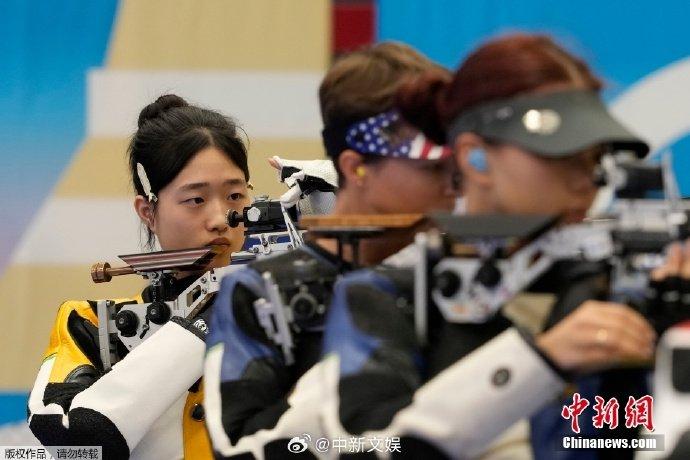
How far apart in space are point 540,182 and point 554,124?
0.06m

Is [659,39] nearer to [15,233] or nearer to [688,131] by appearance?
[688,131]

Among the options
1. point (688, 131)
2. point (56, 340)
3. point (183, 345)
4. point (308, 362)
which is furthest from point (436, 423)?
point (688, 131)

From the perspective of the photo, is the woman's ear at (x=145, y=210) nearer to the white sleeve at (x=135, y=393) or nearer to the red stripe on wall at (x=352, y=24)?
the white sleeve at (x=135, y=393)

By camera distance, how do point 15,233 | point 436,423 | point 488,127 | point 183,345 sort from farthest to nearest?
point 15,233, point 183,345, point 488,127, point 436,423

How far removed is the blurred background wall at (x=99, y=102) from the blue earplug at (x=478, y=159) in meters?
1.99

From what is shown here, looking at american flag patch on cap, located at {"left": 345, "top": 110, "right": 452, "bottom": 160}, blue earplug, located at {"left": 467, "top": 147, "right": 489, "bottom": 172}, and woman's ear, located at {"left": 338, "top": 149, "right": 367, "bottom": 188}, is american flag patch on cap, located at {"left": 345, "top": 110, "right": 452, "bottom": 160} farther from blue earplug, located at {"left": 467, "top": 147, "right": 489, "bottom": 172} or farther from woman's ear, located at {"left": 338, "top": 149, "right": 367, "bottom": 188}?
blue earplug, located at {"left": 467, "top": 147, "right": 489, "bottom": 172}

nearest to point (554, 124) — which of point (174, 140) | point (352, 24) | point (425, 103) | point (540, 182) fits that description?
point (540, 182)

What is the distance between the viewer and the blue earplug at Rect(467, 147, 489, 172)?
1.43 metres

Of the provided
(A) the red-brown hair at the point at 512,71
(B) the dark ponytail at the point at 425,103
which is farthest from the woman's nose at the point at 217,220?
(A) the red-brown hair at the point at 512,71

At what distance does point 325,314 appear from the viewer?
1729 mm

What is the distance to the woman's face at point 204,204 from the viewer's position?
8.19ft

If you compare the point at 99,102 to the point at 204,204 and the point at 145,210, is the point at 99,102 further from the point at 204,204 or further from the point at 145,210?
the point at 204,204

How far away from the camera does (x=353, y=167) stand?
5.79ft

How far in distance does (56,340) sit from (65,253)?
1040 mm
